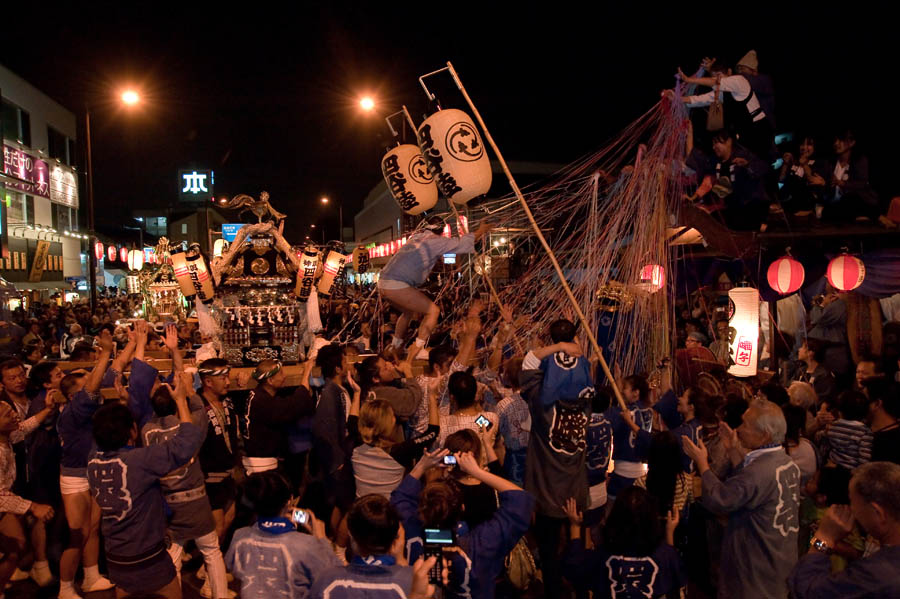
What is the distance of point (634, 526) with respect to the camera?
2930 mm

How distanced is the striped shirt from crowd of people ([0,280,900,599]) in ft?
0.04

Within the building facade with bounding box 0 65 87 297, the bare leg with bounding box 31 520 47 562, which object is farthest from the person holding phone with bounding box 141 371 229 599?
the building facade with bounding box 0 65 87 297

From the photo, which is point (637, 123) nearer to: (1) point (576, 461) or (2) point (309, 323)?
(1) point (576, 461)

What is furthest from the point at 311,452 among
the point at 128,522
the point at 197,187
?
the point at 197,187

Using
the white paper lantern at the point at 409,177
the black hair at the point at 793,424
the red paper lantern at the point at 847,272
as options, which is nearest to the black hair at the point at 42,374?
the white paper lantern at the point at 409,177

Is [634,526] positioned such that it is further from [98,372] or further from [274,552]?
[98,372]

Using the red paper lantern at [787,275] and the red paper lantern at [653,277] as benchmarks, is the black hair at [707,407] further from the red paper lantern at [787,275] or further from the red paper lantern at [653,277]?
the red paper lantern at [787,275]

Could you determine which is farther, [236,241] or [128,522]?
[236,241]

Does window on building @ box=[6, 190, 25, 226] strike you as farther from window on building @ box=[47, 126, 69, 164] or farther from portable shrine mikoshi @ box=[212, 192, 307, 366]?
portable shrine mikoshi @ box=[212, 192, 307, 366]

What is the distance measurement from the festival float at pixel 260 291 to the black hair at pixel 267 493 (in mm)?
5522

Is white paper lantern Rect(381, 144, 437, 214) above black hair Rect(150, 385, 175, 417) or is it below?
above

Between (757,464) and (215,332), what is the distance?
7.29 m

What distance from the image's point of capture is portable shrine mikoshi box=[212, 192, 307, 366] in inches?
327

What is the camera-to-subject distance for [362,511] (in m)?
2.42
